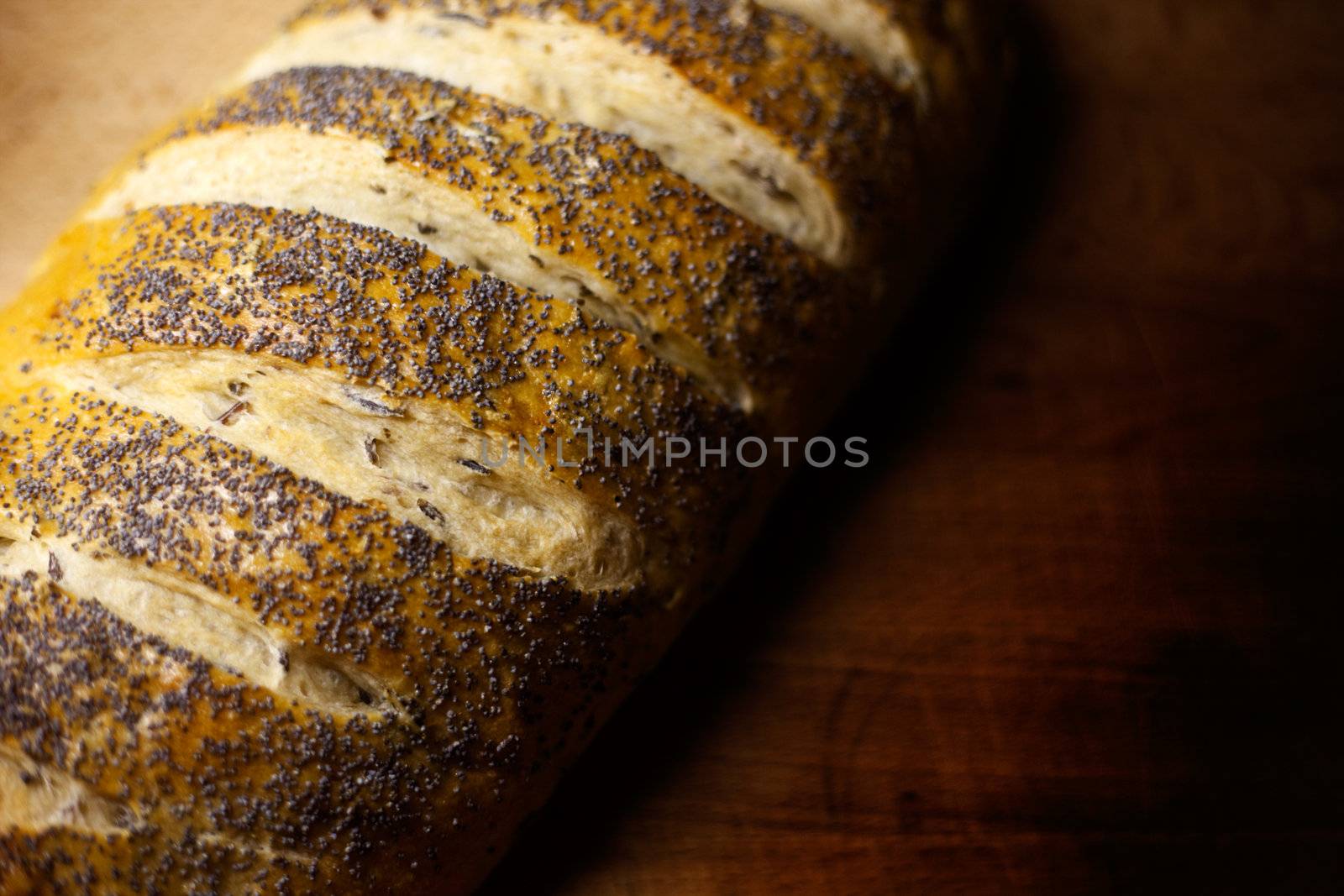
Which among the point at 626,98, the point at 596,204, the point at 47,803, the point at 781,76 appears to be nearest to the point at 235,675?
the point at 47,803

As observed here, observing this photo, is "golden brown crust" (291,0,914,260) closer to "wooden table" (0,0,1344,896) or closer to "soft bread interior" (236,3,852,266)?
"soft bread interior" (236,3,852,266)

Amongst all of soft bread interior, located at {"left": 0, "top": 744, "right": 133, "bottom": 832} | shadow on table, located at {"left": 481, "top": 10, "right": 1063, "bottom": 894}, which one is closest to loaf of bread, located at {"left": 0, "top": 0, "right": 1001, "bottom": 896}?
soft bread interior, located at {"left": 0, "top": 744, "right": 133, "bottom": 832}

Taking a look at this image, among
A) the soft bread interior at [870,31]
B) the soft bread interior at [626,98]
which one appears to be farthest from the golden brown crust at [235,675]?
the soft bread interior at [870,31]

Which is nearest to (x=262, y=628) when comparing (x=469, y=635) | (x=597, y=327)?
(x=469, y=635)

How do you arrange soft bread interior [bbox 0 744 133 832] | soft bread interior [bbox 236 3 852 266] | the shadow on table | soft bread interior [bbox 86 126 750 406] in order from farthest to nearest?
the shadow on table
soft bread interior [bbox 236 3 852 266]
soft bread interior [bbox 86 126 750 406]
soft bread interior [bbox 0 744 133 832]

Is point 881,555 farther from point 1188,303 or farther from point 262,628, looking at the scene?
point 262,628

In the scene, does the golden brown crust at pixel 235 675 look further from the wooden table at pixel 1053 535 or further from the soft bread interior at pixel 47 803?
the wooden table at pixel 1053 535
